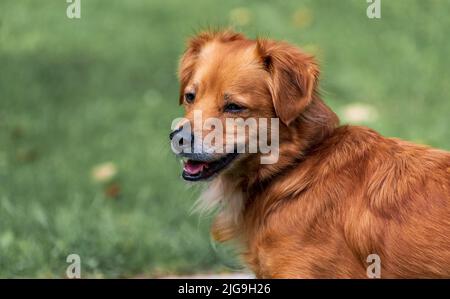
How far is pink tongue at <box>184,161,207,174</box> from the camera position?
173 inches

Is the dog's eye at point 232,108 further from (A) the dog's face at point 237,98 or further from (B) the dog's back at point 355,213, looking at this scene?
(B) the dog's back at point 355,213

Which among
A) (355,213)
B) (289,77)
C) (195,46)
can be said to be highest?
(195,46)

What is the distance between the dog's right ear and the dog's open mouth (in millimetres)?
704

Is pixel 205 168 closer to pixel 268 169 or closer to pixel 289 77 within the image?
pixel 268 169

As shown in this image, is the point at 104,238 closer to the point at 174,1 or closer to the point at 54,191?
the point at 54,191

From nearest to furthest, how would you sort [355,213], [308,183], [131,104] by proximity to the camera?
1. [355,213]
2. [308,183]
3. [131,104]

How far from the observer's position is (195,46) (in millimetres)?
4949

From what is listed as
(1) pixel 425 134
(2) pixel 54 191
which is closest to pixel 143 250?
(2) pixel 54 191

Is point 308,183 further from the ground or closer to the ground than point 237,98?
closer to the ground

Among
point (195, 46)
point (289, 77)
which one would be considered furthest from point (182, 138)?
point (195, 46)

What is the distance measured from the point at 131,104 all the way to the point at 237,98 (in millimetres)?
5251

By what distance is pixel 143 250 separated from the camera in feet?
19.8

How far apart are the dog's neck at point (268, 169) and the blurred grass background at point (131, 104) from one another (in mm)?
1199

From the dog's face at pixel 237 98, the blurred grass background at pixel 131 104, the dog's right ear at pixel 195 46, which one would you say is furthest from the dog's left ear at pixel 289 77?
the blurred grass background at pixel 131 104
